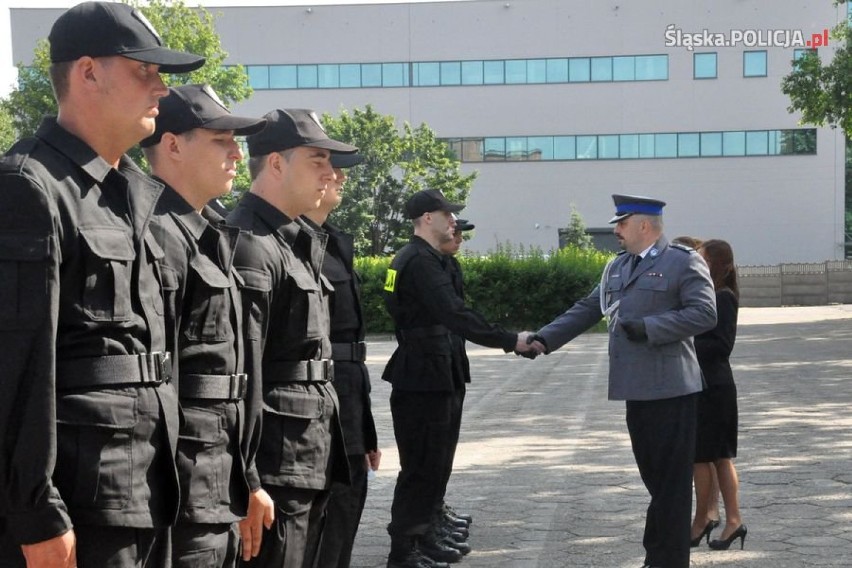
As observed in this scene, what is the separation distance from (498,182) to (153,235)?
55.6 m

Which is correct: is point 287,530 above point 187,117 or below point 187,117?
below

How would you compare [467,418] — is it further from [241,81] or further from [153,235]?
[241,81]

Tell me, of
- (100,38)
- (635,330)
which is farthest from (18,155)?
(635,330)

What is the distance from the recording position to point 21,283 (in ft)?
8.59

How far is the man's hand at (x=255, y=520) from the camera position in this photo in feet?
12.4

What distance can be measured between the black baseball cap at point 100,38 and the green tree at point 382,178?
46.8 meters

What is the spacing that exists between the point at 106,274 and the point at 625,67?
5639 cm

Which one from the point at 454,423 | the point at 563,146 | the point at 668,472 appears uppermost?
the point at 563,146

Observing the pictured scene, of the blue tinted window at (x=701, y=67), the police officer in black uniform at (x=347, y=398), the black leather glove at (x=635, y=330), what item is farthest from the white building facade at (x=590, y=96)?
the police officer in black uniform at (x=347, y=398)

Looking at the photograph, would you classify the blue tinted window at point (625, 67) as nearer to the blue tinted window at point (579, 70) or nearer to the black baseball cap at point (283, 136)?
the blue tinted window at point (579, 70)

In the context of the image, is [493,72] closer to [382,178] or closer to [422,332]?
[382,178]

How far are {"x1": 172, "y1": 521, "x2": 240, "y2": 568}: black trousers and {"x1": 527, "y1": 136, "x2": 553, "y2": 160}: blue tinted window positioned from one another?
55.5 meters

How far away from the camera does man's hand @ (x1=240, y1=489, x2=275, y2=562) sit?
3779 millimetres

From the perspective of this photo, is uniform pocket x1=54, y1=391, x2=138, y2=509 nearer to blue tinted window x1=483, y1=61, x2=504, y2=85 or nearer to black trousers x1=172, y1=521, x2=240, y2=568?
black trousers x1=172, y1=521, x2=240, y2=568
